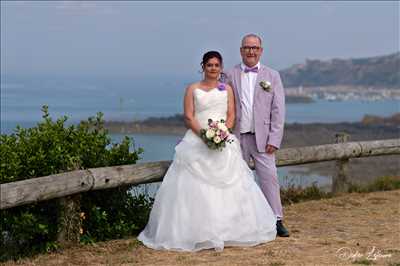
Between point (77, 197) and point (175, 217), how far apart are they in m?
0.90

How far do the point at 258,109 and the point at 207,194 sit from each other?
100 cm

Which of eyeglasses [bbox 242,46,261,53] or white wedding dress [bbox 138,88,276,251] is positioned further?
eyeglasses [bbox 242,46,261,53]

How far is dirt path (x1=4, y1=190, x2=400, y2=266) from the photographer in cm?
579

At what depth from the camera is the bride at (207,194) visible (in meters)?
6.19

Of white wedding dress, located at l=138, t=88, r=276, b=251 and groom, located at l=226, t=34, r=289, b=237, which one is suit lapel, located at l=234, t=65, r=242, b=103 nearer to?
groom, located at l=226, t=34, r=289, b=237

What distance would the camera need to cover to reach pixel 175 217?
625cm

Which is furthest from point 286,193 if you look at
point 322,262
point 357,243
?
point 322,262

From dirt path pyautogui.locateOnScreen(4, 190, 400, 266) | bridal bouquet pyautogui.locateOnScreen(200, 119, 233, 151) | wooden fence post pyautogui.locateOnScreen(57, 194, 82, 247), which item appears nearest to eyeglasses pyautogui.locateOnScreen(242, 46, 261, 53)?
bridal bouquet pyautogui.locateOnScreen(200, 119, 233, 151)

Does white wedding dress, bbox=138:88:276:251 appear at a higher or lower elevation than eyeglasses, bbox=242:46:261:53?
lower

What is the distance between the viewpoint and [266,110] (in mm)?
6691

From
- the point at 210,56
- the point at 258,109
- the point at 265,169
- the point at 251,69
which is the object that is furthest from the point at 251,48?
the point at 265,169

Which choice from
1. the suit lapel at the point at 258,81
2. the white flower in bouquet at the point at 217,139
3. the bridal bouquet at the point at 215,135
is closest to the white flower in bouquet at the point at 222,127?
the bridal bouquet at the point at 215,135

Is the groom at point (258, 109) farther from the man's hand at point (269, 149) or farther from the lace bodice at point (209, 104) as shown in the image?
the lace bodice at point (209, 104)

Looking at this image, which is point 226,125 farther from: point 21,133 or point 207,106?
point 21,133
